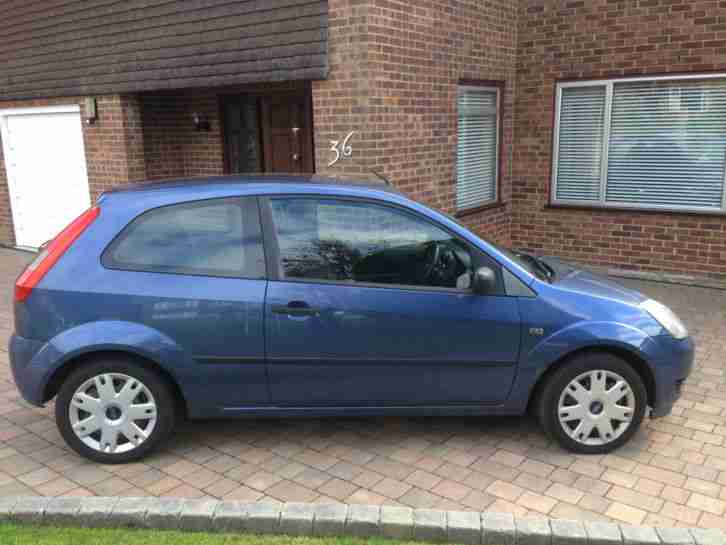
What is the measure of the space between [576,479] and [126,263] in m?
2.86

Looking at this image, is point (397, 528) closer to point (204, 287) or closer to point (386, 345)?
point (386, 345)

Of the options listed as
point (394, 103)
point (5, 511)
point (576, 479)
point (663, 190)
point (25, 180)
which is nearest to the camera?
point (5, 511)

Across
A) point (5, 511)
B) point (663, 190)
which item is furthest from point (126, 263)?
point (663, 190)

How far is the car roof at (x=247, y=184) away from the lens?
12.9ft

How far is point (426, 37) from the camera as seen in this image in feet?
23.6

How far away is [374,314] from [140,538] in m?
1.66

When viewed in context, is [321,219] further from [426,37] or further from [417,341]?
[426,37]

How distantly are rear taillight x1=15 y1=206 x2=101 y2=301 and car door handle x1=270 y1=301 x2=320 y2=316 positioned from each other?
123cm

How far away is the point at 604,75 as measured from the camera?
8.39 meters

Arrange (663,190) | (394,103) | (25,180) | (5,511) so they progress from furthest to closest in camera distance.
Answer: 1. (25,180)
2. (663,190)
3. (394,103)
4. (5,511)

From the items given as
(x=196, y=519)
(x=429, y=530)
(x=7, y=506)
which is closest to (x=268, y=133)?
(x=7, y=506)

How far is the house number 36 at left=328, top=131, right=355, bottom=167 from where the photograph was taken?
6.71 meters

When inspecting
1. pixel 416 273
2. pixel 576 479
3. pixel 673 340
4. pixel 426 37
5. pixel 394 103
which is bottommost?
pixel 576 479

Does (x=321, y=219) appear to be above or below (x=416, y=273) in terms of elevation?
above
